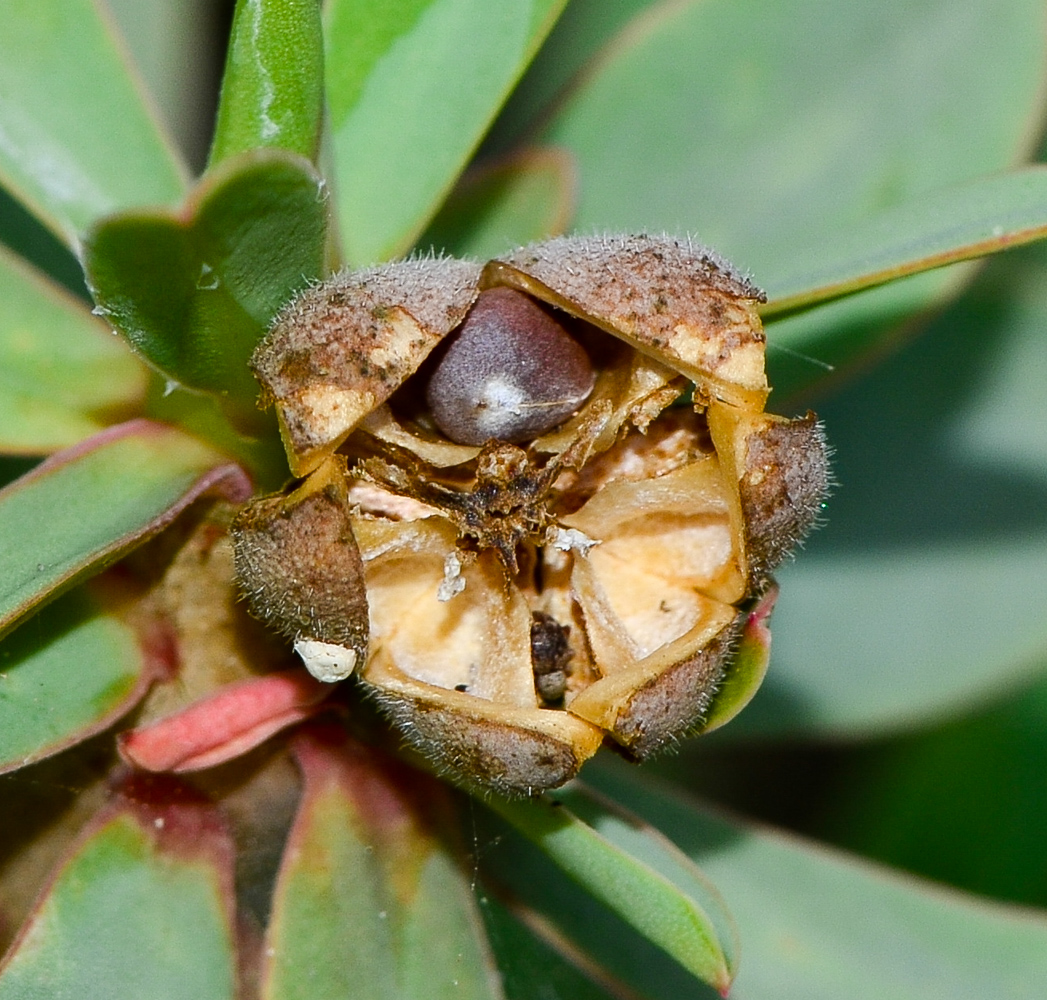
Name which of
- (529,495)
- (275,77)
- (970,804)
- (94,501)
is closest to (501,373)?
(529,495)

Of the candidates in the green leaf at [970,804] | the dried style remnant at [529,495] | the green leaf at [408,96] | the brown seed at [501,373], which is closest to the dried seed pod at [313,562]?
the dried style remnant at [529,495]

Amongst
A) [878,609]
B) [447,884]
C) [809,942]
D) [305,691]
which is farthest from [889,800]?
[305,691]

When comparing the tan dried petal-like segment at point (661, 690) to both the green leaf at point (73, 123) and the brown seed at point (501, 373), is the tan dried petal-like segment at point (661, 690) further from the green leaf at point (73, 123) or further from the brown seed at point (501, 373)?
the green leaf at point (73, 123)

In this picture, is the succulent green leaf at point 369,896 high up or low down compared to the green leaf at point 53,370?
down

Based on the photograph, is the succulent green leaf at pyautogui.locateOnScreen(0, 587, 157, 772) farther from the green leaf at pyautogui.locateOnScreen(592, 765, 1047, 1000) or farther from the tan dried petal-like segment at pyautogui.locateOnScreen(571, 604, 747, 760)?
the green leaf at pyautogui.locateOnScreen(592, 765, 1047, 1000)

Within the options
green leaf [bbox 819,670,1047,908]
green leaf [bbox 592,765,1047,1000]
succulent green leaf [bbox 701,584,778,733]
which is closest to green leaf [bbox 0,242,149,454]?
succulent green leaf [bbox 701,584,778,733]

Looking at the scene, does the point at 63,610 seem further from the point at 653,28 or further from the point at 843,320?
the point at 653,28

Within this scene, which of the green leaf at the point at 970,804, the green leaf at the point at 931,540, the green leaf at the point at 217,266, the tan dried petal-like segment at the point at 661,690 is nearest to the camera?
the green leaf at the point at 217,266
